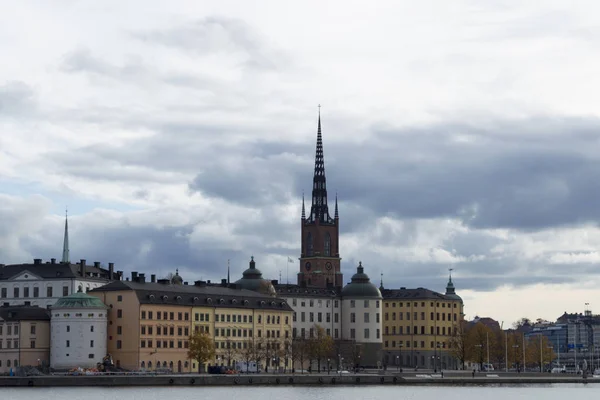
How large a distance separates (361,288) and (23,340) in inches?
2591

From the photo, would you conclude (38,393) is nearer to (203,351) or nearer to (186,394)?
(186,394)

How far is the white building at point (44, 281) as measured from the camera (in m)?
163

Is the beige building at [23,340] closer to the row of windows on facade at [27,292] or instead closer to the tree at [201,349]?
the row of windows on facade at [27,292]

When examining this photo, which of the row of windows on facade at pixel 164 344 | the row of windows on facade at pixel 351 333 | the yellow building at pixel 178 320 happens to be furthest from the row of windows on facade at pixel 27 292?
the row of windows on facade at pixel 351 333

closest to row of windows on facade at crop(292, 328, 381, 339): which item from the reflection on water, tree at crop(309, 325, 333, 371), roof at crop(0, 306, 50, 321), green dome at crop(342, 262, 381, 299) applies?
green dome at crop(342, 262, 381, 299)

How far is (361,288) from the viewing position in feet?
649

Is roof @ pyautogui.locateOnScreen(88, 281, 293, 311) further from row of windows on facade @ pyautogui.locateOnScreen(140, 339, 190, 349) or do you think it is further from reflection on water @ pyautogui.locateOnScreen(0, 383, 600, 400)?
reflection on water @ pyautogui.locateOnScreen(0, 383, 600, 400)

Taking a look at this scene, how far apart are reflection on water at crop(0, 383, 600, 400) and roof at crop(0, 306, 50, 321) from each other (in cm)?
2659

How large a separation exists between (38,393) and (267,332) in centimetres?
6380

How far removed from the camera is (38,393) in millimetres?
110812

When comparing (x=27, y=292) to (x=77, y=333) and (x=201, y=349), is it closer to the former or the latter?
(x=77, y=333)

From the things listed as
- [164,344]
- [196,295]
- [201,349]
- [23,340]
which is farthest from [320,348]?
[23,340]

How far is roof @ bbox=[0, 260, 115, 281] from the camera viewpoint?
16438 cm

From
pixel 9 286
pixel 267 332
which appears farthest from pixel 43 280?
pixel 267 332
